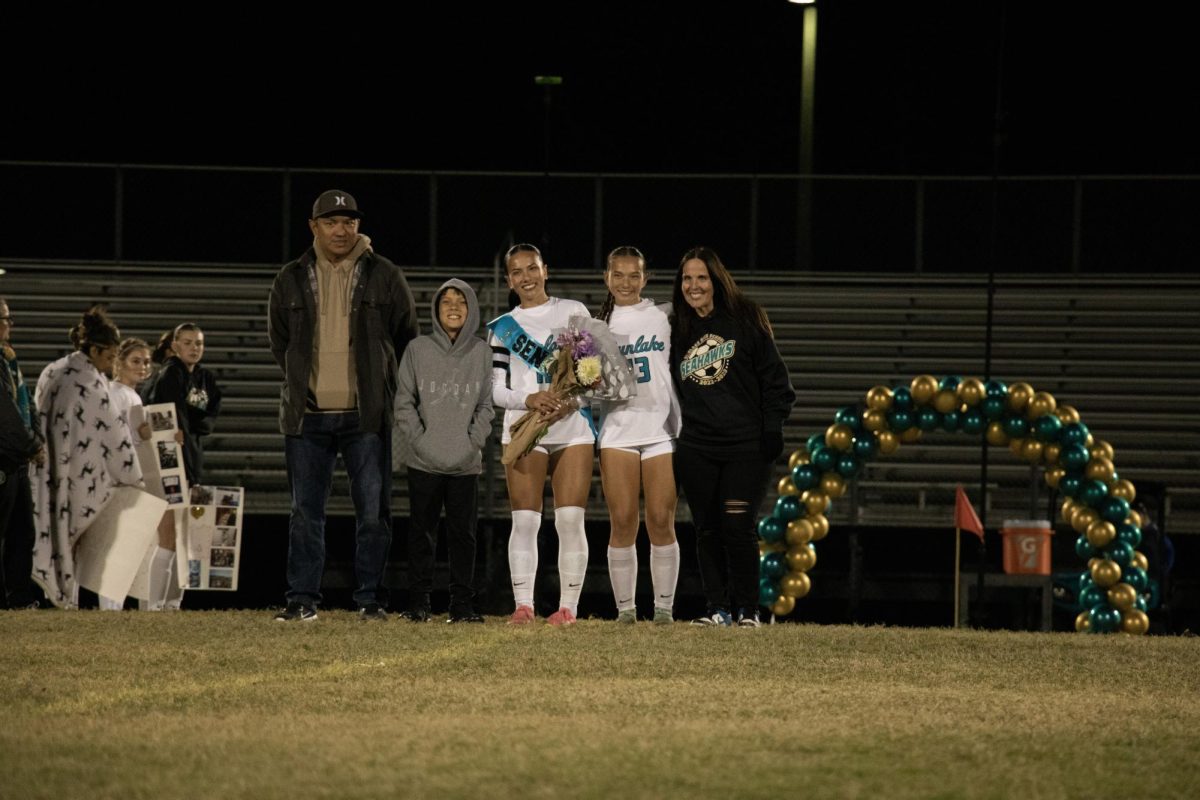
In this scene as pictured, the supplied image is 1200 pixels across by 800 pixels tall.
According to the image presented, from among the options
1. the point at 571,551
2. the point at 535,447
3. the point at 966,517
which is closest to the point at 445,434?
the point at 535,447

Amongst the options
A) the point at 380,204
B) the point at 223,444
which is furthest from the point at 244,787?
the point at 380,204

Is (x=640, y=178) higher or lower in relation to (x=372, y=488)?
higher

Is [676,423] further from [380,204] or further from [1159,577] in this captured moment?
[380,204]

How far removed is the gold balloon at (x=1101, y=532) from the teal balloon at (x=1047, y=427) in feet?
2.48

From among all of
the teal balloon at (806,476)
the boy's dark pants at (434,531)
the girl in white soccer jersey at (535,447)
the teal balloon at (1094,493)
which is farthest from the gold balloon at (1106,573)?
the boy's dark pants at (434,531)

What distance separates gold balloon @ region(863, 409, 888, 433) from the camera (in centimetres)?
1461

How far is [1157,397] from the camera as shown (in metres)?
20.2

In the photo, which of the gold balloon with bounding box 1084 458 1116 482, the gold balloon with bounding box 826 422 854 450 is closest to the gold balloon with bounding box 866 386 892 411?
the gold balloon with bounding box 826 422 854 450

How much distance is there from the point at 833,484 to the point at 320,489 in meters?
6.71

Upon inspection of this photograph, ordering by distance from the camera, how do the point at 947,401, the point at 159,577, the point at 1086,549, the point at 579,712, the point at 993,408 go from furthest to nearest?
the point at 947,401, the point at 993,408, the point at 1086,549, the point at 159,577, the point at 579,712

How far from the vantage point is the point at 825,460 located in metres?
14.7

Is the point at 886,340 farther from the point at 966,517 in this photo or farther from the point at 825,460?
the point at 966,517

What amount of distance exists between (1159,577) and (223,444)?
10200mm

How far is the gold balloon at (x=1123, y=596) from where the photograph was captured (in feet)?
44.8
